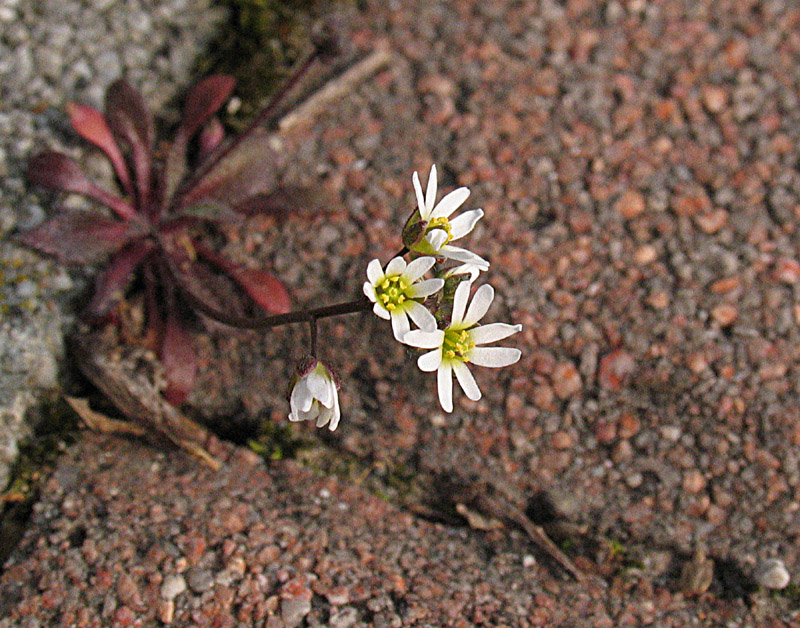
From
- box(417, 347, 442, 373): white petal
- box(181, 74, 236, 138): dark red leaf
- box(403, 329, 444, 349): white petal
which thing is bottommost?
box(417, 347, 442, 373): white petal

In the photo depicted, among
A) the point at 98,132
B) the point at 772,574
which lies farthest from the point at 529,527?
the point at 98,132

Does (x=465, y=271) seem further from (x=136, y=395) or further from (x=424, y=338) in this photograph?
(x=136, y=395)

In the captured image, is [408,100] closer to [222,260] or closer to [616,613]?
[222,260]

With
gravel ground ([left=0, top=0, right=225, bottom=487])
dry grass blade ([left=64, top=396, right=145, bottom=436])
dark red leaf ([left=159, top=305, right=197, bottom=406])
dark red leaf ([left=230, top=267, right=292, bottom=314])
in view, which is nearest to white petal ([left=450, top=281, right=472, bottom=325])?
dark red leaf ([left=230, top=267, right=292, bottom=314])

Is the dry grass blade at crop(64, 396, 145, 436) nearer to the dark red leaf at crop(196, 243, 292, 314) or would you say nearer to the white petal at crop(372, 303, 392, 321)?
the dark red leaf at crop(196, 243, 292, 314)

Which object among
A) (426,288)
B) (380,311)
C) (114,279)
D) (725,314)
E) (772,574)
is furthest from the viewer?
(725,314)

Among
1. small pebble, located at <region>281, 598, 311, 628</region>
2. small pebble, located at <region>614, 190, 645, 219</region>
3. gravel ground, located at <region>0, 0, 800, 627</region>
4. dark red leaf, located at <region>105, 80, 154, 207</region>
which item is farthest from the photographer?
small pebble, located at <region>614, 190, 645, 219</region>

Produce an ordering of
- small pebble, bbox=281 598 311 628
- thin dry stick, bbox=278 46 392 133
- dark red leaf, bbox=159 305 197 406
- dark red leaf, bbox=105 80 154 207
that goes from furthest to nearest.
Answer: thin dry stick, bbox=278 46 392 133, dark red leaf, bbox=105 80 154 207, dark red leaf, bbox=159 305 197 406, small pebble, bbox=281 598 311 628

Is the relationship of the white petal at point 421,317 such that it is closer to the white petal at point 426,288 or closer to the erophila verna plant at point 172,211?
the white petal at point 426,288
